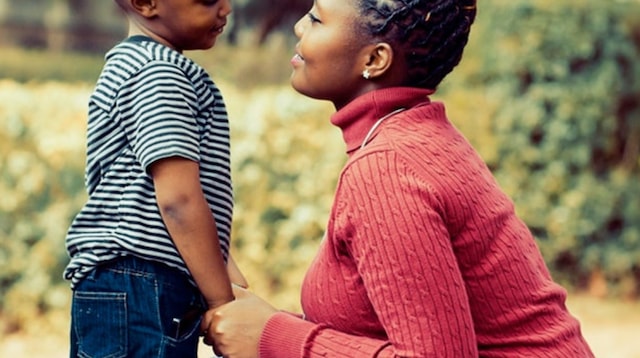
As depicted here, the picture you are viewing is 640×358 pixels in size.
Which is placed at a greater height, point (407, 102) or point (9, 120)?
point (407, 102)

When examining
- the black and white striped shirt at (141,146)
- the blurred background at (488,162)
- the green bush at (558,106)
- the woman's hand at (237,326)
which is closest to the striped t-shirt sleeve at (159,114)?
the black and white striped shirt at (141,146)

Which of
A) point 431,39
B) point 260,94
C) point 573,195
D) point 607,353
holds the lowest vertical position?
point 607,353

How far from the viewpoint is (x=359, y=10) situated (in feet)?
7.69

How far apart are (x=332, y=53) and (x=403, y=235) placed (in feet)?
1.58

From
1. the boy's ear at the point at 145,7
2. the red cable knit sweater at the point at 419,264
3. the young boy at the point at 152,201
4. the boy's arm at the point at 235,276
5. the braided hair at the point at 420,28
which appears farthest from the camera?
the boy's arm at the point at 235,276

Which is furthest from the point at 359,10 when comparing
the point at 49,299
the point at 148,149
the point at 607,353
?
the point at 607,353

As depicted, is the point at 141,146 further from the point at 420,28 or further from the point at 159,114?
the point at 420,28

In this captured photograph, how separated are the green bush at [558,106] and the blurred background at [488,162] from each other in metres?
0.01

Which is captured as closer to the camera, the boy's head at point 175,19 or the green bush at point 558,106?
the boy's head at point 175,19

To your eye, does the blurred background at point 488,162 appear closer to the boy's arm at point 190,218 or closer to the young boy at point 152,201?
the young boy at point 152,201

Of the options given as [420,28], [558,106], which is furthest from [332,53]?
[558,106]

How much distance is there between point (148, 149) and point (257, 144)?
425 centimetres

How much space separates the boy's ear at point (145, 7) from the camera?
8.39 ft

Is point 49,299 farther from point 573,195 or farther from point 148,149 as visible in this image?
point 148,149
